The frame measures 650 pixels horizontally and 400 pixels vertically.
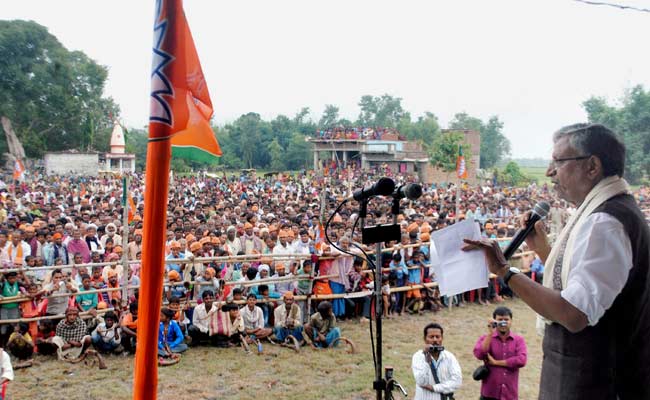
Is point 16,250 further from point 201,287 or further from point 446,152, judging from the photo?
point 446,152

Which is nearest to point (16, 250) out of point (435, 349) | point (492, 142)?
point (435, 349)

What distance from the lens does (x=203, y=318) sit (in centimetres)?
694

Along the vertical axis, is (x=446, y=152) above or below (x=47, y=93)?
below

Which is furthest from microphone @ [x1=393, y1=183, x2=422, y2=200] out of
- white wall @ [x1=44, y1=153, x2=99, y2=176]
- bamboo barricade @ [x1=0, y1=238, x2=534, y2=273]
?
white wall @ [x1=44, y1=153, x2=99, y2=176]

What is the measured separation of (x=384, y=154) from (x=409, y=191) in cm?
2892

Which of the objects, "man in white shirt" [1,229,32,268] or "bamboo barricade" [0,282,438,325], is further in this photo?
"man in white shirt" [1,229,32,268]

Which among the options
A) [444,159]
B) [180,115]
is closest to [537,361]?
[180,115]

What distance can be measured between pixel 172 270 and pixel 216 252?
1424 mm

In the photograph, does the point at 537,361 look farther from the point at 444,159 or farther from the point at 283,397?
the point at 444,159

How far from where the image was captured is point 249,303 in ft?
23.6

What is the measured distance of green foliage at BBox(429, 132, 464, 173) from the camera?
31.5 m

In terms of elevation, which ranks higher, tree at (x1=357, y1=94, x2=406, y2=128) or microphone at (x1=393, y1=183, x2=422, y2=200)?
tree at (x1=357, y1=94, x2=406, y2=128)

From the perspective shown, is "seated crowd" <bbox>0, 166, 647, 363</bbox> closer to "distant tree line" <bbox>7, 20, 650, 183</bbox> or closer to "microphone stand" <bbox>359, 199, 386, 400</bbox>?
"microphone stand" <bbox>359, 199, 386, 400</bbox>

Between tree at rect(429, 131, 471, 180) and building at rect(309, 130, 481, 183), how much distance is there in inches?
24.9
